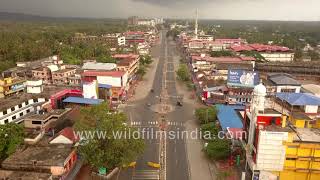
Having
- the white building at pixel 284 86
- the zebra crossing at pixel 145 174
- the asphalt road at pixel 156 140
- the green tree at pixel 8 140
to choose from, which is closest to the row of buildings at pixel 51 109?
the green tree at pixel 8 140

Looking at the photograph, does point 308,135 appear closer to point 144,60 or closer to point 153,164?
point 153,164

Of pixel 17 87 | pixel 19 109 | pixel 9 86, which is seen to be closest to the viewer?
pixel 19 109

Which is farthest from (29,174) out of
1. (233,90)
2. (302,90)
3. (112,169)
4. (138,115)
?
(302,90)

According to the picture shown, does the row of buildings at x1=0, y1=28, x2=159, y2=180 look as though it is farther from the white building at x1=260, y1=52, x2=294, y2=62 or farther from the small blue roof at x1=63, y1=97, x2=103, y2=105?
the white building at x1=260, y1=52, x2=294, y2=62

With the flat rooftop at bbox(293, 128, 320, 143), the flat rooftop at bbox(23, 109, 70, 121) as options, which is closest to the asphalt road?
the flat rooftop at bbox(23, 109, 70, 121)

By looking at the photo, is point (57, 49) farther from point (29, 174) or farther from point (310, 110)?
point (310, 110)

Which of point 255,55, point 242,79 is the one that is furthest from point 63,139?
point 255,55
